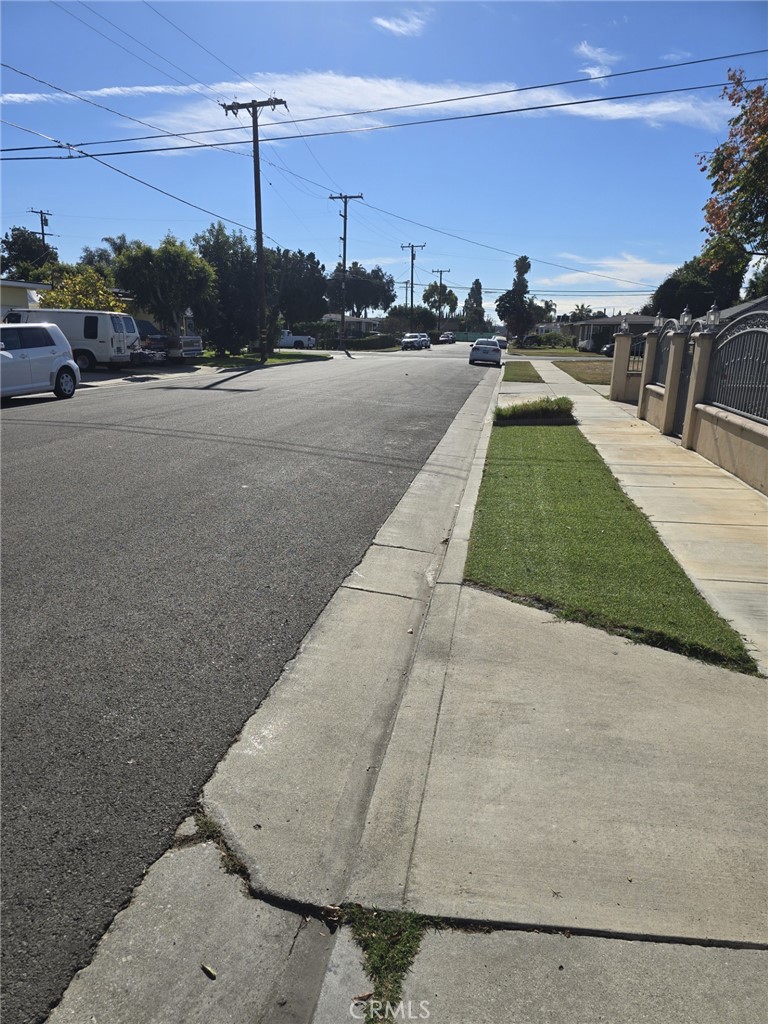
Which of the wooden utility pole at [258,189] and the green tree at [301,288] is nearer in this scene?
the wooden utility pole at [258,189]

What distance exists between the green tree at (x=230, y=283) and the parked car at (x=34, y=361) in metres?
23.0

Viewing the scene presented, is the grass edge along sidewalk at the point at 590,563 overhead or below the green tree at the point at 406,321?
below

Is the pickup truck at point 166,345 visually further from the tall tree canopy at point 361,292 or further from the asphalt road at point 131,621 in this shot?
the tall tree canopy at point 361,292

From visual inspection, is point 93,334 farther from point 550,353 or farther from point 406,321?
point 406,321

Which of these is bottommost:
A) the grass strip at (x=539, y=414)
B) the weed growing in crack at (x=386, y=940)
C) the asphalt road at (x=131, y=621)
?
the weed growing in crack at (x=386, y=940)

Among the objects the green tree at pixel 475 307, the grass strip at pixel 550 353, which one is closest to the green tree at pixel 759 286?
the grass strip at pixel 550 353

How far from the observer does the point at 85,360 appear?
2591 centimetres

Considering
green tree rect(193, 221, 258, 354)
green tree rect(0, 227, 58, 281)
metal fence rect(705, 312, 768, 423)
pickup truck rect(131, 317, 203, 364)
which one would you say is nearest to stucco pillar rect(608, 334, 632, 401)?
metal fence rect(705, 312, 768, 423)

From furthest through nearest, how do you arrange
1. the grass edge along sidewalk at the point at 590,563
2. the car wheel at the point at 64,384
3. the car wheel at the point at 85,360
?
the car wheel at the point at 85,360 → the car wheel at the point at 64,384 → the grass edge along sidewalk at the point at 590,563

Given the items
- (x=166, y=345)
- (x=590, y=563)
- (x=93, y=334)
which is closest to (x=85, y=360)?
(x=93, y=334)

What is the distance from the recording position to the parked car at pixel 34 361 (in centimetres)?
1559

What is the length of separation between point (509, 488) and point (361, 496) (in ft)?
6.20

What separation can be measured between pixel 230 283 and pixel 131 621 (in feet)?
125

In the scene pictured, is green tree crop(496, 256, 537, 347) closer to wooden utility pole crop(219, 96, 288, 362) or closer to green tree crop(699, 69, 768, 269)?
wooden utility pole crop(219, 96, 288, 362)
